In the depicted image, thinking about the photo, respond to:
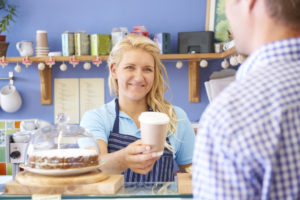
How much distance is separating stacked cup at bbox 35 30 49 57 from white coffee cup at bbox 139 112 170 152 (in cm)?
261

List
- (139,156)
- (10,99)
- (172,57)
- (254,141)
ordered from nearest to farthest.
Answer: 1. (254,141)
2. (139,156)
3. (172,57)
4. (10,99)

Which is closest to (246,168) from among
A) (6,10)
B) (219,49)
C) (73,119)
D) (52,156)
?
(52,156)

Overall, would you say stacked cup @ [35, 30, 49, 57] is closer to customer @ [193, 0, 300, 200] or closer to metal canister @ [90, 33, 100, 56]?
metal canister @ [90, 33, 100, 56]

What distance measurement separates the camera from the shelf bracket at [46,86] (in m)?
3.82

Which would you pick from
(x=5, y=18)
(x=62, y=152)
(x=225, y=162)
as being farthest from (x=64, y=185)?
(x=5, y=18)

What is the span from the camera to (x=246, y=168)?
0.65m

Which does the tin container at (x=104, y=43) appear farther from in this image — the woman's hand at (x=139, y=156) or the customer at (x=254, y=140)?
the customer at (x=254, y=140)

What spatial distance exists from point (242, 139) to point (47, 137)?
96cm

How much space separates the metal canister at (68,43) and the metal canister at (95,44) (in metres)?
0.19

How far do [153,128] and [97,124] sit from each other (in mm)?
626

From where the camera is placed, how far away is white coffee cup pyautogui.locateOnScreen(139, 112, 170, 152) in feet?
4.15

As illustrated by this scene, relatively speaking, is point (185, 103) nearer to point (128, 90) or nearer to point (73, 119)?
point (73, 119)

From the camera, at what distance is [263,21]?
758 millimetres

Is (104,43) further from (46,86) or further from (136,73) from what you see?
(136,73)
